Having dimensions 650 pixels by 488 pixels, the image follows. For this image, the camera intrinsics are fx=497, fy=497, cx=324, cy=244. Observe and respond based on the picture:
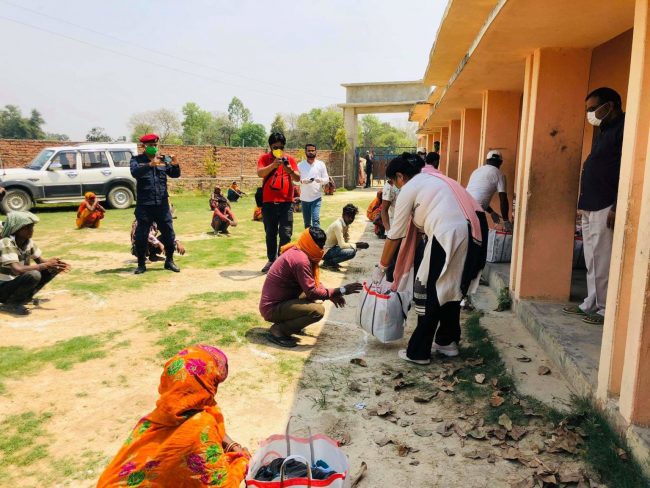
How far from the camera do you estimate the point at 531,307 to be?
4.85m

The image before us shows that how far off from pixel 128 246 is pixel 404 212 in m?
7.15

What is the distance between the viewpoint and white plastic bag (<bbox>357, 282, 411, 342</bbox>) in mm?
4504

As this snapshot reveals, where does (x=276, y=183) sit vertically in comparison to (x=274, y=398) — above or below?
above

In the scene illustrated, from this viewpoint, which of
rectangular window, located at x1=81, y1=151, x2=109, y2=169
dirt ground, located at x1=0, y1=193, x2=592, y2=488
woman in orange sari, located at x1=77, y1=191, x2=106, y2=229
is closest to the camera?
dirt ground, located at x1=0, y1=193, x2=592, y2=488

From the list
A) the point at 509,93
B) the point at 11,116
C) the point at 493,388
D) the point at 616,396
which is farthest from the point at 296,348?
the point at 11,116

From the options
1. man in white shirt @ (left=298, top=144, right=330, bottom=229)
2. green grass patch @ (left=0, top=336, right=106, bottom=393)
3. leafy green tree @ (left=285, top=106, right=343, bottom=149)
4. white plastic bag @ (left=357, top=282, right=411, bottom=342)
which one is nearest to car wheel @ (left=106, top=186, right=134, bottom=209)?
man in white shirt @ (left=298, top=144, right=330, bottom=229)

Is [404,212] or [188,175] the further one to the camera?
[188,175]

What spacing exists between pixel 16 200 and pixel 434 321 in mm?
14364

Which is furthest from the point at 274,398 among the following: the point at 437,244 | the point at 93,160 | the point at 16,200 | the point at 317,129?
the point at 317,129

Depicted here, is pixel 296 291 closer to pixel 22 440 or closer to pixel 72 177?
pixel 22 440

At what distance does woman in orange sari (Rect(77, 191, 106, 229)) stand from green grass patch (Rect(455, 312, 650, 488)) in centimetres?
1001

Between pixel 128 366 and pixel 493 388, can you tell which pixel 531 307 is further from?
pixel 128 366

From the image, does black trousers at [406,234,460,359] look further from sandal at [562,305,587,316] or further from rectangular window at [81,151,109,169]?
rectangular window at [81,151,109,169]

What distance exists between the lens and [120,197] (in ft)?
52.5
